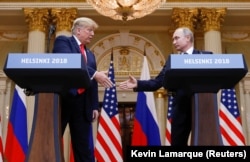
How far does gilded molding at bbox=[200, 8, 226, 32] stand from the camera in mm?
10609

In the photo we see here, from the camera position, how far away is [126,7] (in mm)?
7129

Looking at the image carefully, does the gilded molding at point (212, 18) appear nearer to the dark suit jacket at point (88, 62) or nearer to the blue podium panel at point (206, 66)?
the dark suit jacket at point (88, 62)

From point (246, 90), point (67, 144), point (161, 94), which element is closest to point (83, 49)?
point (67, 144)

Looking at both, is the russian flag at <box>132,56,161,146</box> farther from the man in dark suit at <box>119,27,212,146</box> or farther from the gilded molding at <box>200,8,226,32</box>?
the man in dark suit at <box>119,27,212,146</box>

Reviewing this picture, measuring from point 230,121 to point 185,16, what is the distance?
309cm

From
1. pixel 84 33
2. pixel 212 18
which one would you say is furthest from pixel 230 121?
pixel 84 33

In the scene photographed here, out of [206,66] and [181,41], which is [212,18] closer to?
[181,41]

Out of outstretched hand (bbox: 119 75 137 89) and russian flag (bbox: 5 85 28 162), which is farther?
russian flag (bbox: 5 85 28 162)

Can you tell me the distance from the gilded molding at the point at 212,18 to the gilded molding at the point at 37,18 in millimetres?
3664

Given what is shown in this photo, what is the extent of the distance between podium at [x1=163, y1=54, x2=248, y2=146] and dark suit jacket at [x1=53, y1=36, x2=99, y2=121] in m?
0.78

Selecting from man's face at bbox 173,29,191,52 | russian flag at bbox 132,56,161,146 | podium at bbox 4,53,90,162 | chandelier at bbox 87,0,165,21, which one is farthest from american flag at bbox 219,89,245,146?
podium at bbox 4,53,90,162

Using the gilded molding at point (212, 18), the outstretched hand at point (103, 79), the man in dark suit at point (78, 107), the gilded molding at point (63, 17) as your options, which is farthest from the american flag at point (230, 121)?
the outstretched hand at point (103, 79)

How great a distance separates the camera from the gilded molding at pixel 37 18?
10625 mm

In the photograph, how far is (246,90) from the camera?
11.1 m
